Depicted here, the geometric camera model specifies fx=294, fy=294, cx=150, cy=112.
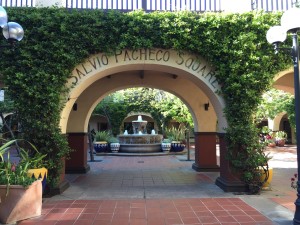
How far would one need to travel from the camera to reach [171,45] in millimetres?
7348

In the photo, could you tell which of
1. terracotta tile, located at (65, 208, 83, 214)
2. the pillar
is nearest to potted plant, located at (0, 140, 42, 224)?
terracotta tile, located at (65, 208, 83, 214)

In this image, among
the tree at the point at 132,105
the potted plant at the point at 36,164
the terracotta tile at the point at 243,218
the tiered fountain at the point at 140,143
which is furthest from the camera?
the tree at the point at 132,105

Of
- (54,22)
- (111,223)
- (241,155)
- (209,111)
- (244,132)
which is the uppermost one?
(54,22)

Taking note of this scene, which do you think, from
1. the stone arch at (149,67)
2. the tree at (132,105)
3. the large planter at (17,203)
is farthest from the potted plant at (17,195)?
the tree at (132,105)

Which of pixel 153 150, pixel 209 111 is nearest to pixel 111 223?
pixel 209 111

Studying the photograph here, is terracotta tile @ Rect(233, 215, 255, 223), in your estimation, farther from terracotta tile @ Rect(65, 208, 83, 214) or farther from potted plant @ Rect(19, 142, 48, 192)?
potted plant @ Rect(19, 142, 48, 192)

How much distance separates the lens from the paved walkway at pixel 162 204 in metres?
5.21

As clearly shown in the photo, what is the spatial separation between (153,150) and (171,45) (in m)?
11.8

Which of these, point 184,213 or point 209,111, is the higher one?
point 209,111

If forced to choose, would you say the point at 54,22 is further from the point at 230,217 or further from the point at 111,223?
the point at 230,217

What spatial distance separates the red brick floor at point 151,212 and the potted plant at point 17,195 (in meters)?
0.18

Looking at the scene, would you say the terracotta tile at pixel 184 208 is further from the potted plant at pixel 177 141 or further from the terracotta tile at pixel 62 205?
the potted plant at pixel 177 141

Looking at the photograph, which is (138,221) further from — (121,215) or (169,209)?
(169,209)

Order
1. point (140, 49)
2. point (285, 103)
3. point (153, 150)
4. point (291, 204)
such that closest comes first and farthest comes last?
point (291, 204) → point (140, 49) → point (153, 150) → point (285, 103)
